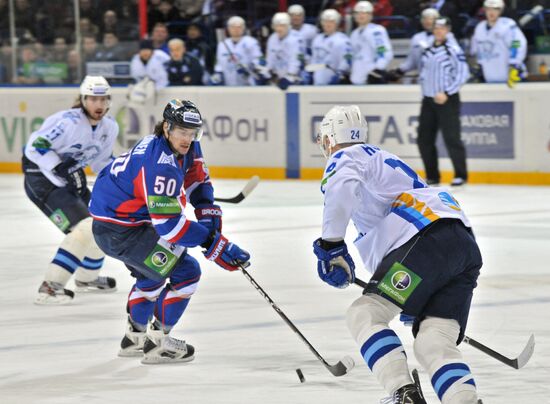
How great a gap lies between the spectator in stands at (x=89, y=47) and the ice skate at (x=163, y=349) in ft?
28.9

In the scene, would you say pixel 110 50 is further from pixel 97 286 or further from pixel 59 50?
pixel 97 286

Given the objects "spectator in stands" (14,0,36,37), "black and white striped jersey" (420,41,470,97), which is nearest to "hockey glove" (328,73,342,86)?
"black and white striped jersey" (420,41,470,97)

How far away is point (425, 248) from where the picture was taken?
3.72 meters

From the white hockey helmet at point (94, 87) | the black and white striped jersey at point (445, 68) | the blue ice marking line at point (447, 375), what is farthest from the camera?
the black and white striped jersey at point (445, 68)

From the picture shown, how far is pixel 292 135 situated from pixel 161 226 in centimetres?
754

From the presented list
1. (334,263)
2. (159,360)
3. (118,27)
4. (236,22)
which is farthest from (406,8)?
(334,263)

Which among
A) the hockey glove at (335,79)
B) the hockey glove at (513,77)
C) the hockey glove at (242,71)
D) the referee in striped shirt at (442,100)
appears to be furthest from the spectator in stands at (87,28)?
the hockey glove at (513,77)

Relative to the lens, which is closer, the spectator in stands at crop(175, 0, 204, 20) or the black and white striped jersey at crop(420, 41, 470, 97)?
the black and white striped jersey at crop(420, 41, 470, 97)

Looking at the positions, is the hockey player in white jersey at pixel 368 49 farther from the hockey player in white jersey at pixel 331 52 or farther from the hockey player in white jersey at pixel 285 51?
the hockey player in white jersey at pixel 285 51

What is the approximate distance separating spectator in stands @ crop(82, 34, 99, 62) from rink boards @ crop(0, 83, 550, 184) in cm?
42

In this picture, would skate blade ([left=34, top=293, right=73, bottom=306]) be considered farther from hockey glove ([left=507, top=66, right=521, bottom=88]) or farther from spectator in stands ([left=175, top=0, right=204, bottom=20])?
spectator in stands ([left=175, top=0, right=204, bottom=20])

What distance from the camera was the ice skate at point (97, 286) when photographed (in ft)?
21.9

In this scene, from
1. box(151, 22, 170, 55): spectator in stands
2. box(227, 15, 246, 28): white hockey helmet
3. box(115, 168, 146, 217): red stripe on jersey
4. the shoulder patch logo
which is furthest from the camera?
box(151, 22, 170, 55): spectator in stands

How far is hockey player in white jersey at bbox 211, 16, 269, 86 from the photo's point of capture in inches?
493
